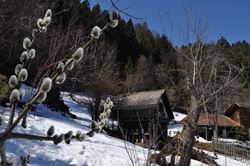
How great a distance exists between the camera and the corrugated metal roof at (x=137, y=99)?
14.3 m

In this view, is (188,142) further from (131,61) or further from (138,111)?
(131,61)

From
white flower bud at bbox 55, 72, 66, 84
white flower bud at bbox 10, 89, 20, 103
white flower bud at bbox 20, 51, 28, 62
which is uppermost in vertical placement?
white flower bud at bbox 20, 51, 28, 62

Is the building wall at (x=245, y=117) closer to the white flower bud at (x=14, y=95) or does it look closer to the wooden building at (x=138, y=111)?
the wooden building at (x=138, y=111)

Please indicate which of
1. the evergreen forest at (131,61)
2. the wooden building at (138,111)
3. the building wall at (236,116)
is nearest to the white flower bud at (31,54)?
the evergreen forest at (131,61)

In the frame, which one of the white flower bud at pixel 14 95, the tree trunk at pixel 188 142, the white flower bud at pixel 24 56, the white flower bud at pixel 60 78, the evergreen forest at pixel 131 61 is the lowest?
the tree trunk at pixel 188 142

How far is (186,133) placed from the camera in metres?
5.29

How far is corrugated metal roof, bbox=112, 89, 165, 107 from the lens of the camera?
14330 millimetres

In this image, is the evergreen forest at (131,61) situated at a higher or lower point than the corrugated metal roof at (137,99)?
higher

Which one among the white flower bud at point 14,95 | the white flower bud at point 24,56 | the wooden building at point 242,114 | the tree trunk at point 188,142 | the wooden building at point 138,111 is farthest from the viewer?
the wooden building at point 242,114

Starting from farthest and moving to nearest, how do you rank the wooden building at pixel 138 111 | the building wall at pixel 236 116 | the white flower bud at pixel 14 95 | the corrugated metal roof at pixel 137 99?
the building wall at pixel 236 116, the corrugated metal roof at pixel 137 99, the wooden building at pixel 138 111, the white flower bud at pixel 14 95

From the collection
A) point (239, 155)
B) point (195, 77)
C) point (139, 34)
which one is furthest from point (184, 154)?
point (139, 34)

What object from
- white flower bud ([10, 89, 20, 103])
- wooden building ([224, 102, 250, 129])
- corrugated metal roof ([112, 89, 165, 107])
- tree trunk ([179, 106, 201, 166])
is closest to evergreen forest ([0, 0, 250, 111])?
corrugated metal roof ([112, 89, 165, 107])

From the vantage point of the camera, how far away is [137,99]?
15.4 metres

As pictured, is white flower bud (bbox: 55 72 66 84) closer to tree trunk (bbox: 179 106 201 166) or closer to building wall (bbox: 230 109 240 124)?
tree trunk (bbox: 179 106 201 166)
